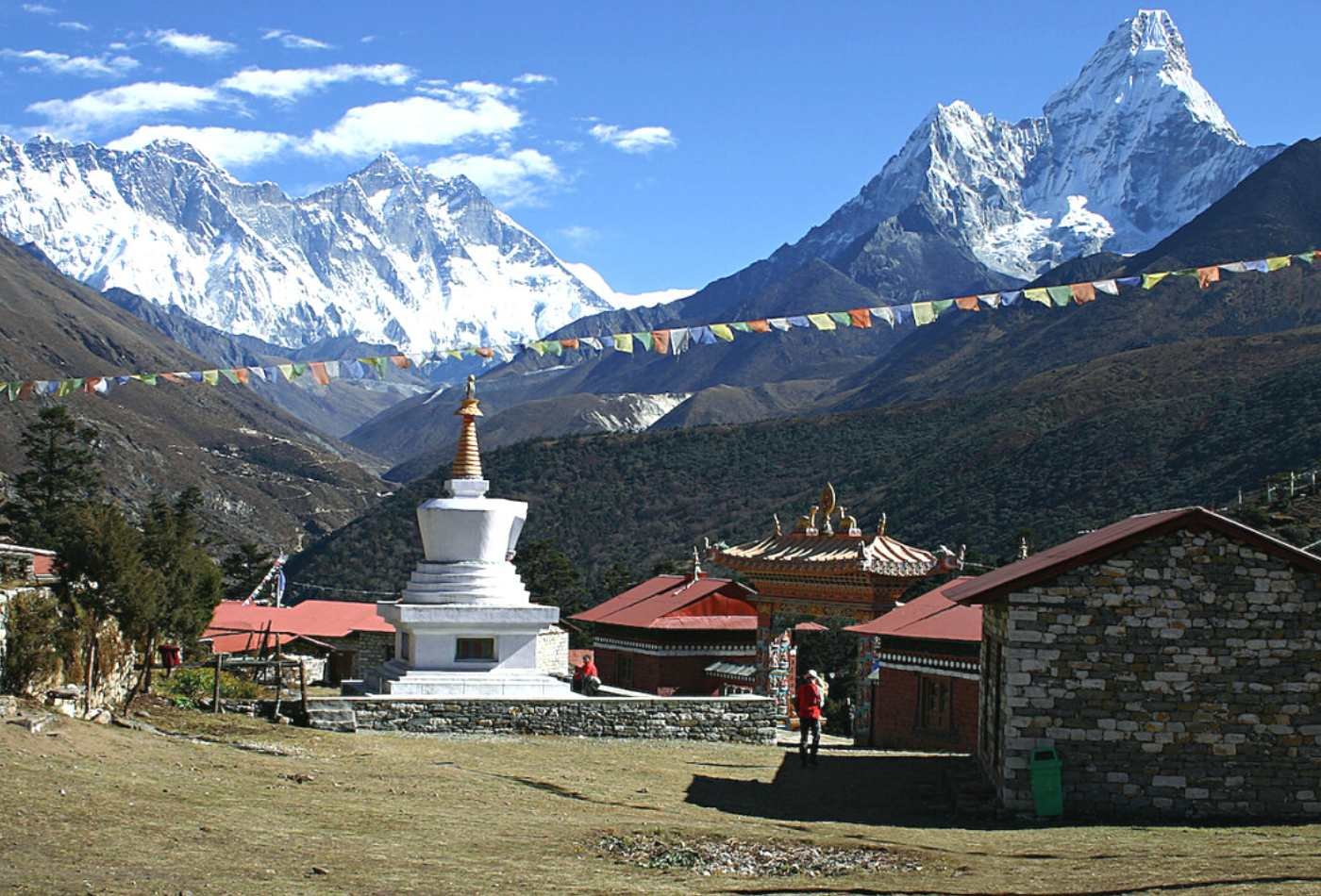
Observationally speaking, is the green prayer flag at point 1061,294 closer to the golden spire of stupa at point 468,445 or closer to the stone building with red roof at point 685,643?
the golden spire of stupa at point 468,445

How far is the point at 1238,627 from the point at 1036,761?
259 centimetres

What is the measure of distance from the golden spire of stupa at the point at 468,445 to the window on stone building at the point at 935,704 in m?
8.80

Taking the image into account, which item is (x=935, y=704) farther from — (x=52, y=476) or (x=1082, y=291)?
(x=52, y=476)

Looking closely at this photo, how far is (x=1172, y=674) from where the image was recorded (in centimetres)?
1725

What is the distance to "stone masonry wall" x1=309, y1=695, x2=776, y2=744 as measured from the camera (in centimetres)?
2409

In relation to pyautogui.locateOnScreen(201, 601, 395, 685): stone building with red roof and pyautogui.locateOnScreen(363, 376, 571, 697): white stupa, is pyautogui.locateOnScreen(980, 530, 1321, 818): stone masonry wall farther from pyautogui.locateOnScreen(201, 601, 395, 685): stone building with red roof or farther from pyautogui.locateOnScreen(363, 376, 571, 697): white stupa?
pyautogui.locateOnScreen(201, 601, 395, 685): stone building with red roof

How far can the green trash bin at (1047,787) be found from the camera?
17.1 m

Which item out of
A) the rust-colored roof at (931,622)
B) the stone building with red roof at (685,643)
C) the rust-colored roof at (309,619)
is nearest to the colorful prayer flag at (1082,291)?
the rust-colored roof at (931,622)

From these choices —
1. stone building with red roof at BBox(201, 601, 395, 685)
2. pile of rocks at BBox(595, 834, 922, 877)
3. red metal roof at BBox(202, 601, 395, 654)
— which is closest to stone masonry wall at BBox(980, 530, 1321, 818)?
pile of rocks at BBox(595, 834, 922, 877)

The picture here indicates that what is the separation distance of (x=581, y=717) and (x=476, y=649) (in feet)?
9.99

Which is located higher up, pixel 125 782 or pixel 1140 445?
pixel 1140 445

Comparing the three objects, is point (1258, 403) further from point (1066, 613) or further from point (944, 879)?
point (944, 879)

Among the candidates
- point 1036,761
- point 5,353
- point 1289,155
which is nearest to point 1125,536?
point 1036,761

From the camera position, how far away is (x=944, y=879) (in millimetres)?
12930
